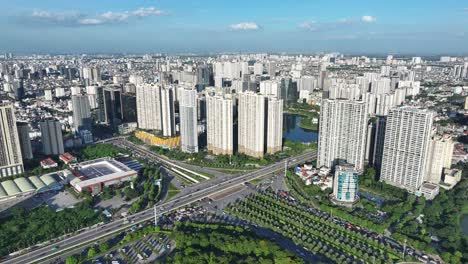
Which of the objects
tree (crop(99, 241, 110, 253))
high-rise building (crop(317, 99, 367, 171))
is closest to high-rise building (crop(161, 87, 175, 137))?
high-rise building (crop(317, 99, 367, 171))

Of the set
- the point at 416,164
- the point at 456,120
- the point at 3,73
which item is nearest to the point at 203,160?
the point at 416,164

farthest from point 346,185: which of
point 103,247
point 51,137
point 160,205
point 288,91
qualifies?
point 288,91

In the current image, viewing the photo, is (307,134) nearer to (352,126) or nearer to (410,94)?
(352,126)

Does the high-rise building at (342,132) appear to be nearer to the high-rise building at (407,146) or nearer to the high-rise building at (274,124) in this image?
the high-rise building at (407,146)

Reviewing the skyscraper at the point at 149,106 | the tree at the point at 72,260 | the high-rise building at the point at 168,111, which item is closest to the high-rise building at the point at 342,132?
the high-rise building at the point at 168,111

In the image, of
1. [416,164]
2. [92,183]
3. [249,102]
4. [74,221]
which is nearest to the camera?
[74,221]

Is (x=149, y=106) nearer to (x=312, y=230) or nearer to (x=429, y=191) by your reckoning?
(x=312, y=230)
